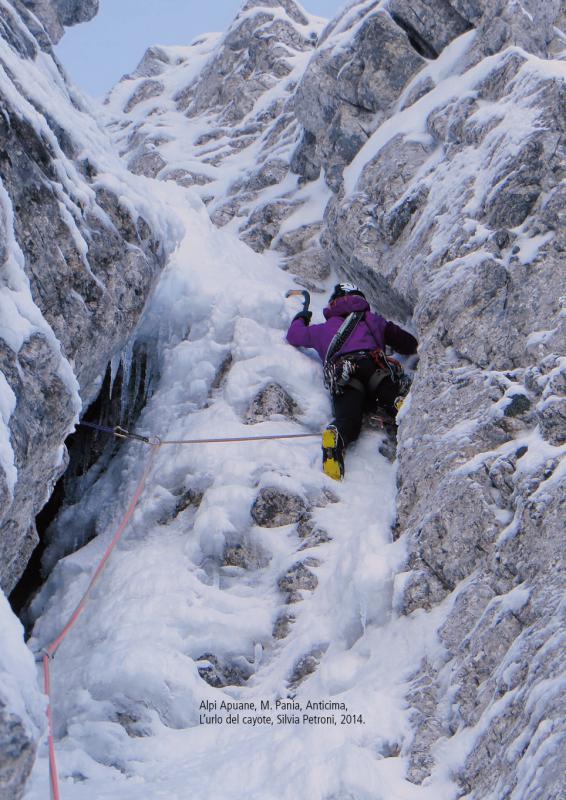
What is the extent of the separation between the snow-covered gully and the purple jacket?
0.20 metres

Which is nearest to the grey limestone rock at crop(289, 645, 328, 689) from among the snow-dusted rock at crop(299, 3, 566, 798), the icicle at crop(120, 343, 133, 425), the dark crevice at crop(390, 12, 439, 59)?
the snow-dusted rock at crop(299, 3, 566, 798)

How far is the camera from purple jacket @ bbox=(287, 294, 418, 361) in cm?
726

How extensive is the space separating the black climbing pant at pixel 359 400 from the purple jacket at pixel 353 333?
0.85 ft

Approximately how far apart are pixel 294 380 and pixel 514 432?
2.76 metres

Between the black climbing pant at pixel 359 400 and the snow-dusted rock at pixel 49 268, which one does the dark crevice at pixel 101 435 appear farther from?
the black climbing pant at pixel 359 400

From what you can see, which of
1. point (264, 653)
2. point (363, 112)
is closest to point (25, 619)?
point (264, 653)

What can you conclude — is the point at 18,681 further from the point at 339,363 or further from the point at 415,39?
the point at 415,39

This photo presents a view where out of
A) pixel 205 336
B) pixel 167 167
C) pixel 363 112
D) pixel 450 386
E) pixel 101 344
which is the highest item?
pixel 363 112

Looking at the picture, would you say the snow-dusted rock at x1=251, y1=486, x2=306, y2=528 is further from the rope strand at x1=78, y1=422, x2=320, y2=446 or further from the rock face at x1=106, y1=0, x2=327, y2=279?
the rock face at x1=106, y1=0, x2=327, y2=279

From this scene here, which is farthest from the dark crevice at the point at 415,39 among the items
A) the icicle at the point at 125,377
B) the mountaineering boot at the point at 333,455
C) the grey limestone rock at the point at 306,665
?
the grey limestone rock at the point at 306,665

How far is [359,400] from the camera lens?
22.6 ft

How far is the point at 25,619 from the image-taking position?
6332 millimetres

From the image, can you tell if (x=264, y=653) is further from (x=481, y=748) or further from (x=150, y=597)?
(x=481, y=748)

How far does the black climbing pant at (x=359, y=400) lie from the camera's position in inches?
265
